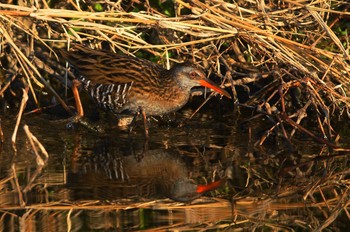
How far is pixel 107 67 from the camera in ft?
25.5

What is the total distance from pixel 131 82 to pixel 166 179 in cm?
176

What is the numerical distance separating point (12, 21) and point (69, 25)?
1.59 ft

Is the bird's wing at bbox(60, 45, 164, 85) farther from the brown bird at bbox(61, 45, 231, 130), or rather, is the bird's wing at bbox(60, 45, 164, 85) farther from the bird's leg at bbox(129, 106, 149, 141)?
the bird's leg at bbox(129, 106, 149, 141)

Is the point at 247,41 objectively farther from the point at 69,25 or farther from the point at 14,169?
the point at 14,169

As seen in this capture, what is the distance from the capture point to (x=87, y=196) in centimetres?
565

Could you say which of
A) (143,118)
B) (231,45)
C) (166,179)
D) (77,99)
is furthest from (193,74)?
(166,179)

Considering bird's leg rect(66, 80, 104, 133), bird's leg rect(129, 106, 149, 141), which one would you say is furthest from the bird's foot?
bird's leg rect(129, 106, 149, 141)

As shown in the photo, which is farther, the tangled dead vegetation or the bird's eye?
the bird's eye

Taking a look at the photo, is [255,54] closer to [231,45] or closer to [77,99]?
[231,45]

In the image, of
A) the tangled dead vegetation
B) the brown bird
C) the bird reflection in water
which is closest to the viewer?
the bird reflection in water

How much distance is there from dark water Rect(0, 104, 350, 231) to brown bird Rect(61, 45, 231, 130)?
0.23 meters

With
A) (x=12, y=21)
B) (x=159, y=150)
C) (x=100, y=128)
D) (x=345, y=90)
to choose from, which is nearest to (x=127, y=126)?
(x=100, y=128)

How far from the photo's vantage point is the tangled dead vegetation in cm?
721

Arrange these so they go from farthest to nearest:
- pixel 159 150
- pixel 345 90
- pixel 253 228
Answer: pixel 345 90 < pixel 159 150 < pixel 253 228
